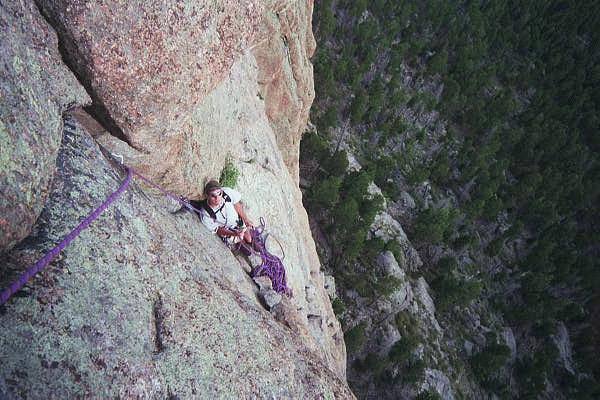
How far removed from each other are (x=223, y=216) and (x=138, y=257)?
10.2 feet

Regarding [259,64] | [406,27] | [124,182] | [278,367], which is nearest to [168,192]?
[124,182]

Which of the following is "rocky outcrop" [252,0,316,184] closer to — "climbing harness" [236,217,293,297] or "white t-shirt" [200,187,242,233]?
"climbing harness" [236,217,293,297]

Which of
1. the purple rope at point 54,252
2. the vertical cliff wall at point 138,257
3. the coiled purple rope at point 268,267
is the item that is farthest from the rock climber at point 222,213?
the purple rope at point 54,252

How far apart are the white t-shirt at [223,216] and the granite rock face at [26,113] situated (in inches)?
135

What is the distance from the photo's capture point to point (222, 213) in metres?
7.40

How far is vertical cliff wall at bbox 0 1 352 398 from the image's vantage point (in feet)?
10.8

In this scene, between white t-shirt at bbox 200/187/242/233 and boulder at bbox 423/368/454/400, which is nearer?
white t-shirt at bbox 200/187/242/233

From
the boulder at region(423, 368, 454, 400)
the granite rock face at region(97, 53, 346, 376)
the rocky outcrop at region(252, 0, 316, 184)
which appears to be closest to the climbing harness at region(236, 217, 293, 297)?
the granite rock face at region(97, 53, 346, 376)

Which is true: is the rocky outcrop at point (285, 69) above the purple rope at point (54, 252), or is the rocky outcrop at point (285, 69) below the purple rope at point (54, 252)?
above

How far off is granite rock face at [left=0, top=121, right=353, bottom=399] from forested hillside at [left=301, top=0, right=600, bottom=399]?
3205cm

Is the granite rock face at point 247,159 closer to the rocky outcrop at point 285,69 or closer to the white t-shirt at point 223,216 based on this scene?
the white t-shirt at point 223,216

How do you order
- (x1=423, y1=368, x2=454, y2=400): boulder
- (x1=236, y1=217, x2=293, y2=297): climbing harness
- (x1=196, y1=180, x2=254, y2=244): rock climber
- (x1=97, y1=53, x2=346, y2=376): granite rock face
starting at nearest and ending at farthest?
(x1=97, y1=53, x2=346, y2=376): granite rock face
(x1=196, y1=180, x2=254, y2=244): rock climber
(x1=236, y1=217, x2=293, y2=297): climbing harness
(x1=423, y1=368, x2=454, y2=400): boulder

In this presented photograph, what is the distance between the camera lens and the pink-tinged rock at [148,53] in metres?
4.36

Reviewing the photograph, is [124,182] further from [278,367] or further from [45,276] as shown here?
[278,367]
